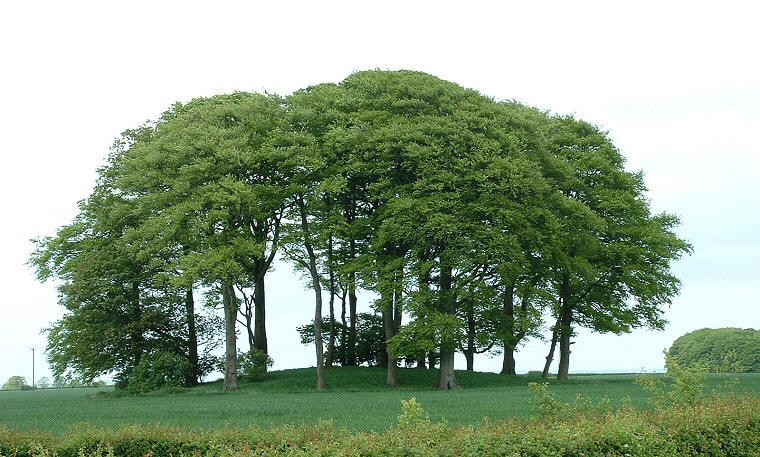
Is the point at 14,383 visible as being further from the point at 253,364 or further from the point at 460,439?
the point at 460,439

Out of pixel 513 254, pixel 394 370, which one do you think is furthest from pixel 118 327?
pixel 513 254

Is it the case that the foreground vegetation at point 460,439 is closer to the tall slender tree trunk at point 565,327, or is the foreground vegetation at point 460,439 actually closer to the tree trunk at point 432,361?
the tall slender tree trunk at point 565,327

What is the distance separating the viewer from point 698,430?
14711mm

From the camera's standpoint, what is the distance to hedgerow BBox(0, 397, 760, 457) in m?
11.9

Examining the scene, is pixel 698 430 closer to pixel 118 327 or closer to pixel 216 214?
pixel 216 214

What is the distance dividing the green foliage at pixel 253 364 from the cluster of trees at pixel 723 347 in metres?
63.8

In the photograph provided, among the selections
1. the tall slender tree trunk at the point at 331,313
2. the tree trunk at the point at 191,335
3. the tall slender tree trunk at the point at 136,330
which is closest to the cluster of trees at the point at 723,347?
the tall slender tree trunk at the point at 331,313

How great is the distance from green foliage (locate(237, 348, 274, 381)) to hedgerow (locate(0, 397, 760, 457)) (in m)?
37.1

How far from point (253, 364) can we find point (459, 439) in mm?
42281

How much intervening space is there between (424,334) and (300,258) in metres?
11.1

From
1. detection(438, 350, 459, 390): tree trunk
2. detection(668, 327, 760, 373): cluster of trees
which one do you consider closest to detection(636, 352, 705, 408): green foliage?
detection(438, 350, 459, 390): tree trunk

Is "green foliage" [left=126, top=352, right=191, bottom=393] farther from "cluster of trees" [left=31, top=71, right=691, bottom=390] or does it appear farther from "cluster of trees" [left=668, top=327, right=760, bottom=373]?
"cluster of trees" [left=668, top=327, right=760, bottom=373]

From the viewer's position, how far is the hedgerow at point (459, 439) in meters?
11.9

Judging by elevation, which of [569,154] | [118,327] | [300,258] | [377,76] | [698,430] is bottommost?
[698,430]
